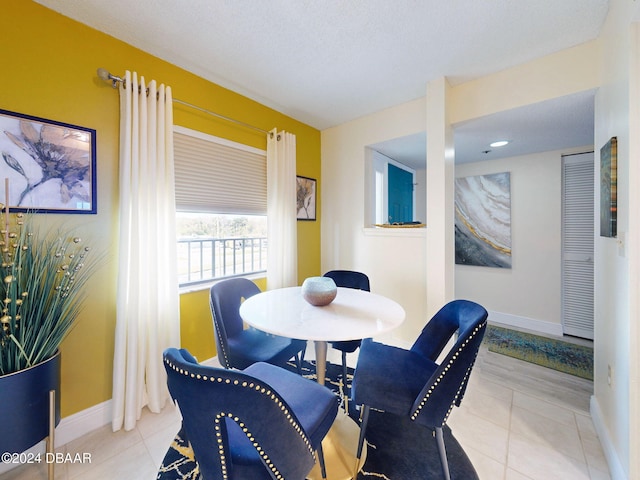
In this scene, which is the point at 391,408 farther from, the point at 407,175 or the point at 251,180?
the point at 407,175

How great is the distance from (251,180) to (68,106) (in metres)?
1.35

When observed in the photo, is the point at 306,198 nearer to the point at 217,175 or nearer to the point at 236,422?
the point at 217,175

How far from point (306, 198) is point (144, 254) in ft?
6.10

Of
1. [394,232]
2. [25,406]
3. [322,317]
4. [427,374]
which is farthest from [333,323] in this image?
[394,232]

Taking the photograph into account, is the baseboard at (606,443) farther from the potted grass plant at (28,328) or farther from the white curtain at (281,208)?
the potted grass plant at (28,328)

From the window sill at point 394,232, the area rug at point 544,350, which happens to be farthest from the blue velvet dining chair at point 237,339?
the area rug at point 544,350

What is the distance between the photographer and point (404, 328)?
2.79 m

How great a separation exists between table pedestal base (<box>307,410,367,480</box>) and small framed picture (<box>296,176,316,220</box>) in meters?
2.10

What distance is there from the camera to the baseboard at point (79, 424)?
1.56 metres

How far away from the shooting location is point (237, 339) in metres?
1.85

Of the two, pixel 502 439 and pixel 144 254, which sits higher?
pixel 144 254

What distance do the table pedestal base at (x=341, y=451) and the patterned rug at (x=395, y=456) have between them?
0.04 m

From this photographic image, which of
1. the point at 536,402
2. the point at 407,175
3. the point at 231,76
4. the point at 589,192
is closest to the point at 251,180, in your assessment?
the point at 231,76

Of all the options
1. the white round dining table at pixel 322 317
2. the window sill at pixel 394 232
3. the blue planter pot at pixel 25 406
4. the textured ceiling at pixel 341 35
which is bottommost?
the blue planter pot at pixel 25 406
